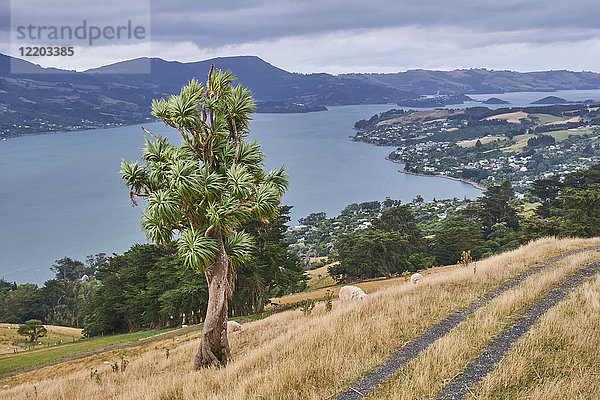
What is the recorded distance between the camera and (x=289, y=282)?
27859mm

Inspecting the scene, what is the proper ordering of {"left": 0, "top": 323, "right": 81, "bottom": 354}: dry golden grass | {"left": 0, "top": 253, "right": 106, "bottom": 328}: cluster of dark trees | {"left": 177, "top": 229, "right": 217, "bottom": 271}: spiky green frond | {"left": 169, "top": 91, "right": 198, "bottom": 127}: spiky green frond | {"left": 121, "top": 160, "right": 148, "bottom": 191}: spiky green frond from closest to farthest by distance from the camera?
{"left": 177, "top": 229, "right": 217, "bottom": 271}: spiky green frond < {"left": 169, "top": 91, "right": 198, "bottom": 127}: spiky green frond < {"left": 121, "top": 160, "right": 148, "bottom": 191}: spiky green frond < {"left": 0, "top": 323, "right": 81, "bottom": 354}: dry golden grass < {"left": 0, "top": 253, "right": 106, "bottom": 328}: cluster of dark trees

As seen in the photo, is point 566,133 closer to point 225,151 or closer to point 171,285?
point 171,285

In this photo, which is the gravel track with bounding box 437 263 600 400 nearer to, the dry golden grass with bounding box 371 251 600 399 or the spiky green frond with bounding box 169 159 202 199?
the dry golden grass with bounding box 371 251 600 399

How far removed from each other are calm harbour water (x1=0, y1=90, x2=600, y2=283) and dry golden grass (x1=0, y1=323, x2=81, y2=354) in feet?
153

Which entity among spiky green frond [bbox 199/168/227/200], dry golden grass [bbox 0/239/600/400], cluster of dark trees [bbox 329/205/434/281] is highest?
spiky green frond [bbox 199/168/227/200]

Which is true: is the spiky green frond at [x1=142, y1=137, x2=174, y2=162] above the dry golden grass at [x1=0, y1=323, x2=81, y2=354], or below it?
above

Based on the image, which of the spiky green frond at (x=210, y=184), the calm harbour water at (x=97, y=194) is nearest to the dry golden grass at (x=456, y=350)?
the spiky green frond at (x=210, y=184)

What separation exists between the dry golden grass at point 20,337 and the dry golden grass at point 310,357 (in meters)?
23.5

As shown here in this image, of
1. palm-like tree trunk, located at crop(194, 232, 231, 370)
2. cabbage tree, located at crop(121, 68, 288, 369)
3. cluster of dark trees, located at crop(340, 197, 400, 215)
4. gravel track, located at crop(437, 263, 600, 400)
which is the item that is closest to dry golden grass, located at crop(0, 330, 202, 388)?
palm-like tree trunk, located at crop(194, 232, 231, 370)

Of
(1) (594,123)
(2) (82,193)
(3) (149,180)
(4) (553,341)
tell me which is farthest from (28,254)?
(1) (594,123)

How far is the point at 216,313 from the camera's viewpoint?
30.3 feet

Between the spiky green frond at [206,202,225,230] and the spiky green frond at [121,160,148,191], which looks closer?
the spiky green frond at [206,202,225,230]

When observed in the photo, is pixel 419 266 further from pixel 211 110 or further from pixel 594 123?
pixel 594 123

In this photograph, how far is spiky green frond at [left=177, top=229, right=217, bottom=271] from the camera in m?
8.41
